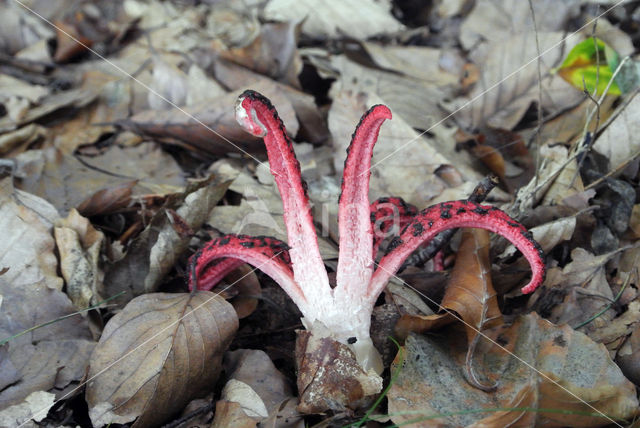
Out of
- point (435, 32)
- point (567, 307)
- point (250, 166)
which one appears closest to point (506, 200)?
point (567, 307)

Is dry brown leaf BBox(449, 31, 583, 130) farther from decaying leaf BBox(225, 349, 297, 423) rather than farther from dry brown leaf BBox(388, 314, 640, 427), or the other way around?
decaying leaf BBox(225, 349, 297, 423)

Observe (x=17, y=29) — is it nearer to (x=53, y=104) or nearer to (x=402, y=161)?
(x=53, y=104)

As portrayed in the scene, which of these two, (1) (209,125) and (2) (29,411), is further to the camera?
(1) (209,125)

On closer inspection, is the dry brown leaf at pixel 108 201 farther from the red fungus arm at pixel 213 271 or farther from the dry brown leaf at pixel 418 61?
the dry brown leaf at pixel 418 61

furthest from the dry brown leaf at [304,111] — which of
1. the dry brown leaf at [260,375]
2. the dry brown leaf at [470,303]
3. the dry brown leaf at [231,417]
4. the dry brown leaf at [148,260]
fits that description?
the dry brown leaf at [231,417]

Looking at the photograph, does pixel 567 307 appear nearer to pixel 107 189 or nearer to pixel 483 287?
pixel 483 287

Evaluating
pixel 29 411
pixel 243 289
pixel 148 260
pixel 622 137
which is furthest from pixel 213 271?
pixel 622 137

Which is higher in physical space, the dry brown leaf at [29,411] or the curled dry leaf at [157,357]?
the curled dry leaf at [157,357]
